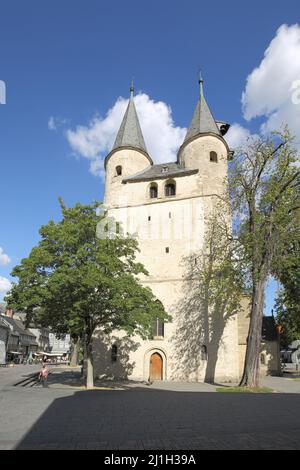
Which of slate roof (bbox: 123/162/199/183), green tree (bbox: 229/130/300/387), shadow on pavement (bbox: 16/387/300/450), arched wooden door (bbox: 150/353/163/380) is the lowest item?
shadow on pavement (bbox: 16/387/300/450)

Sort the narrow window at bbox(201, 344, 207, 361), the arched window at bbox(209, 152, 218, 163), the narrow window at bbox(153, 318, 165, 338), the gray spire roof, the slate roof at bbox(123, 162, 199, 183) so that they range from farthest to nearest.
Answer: the gray spire roof
the arched window at bbox(209, 152, 218, 163)
the slate roof at bbox(123, 162, 199, 183)
the narrow window at bbox(153, 318, 165, 338)
the narrow window at bbox(201, 344, 207, 361)

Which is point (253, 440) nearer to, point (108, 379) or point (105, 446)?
point (105, 446)

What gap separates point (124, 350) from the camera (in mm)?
27422

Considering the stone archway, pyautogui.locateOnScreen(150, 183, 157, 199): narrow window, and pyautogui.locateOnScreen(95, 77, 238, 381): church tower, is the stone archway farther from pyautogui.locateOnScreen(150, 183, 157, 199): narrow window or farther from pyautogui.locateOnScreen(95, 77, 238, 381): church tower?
pyautogui.locateOnScreen(150, 183, 157, 199): narrow window

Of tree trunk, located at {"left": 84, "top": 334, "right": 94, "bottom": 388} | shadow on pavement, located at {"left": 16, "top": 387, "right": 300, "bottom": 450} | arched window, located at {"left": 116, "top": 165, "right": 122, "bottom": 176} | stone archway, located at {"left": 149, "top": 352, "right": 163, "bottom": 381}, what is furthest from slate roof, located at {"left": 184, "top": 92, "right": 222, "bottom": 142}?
shadow on pavement, located at {"left": 16, "top": 387, "right": 300, "bottom": 450}

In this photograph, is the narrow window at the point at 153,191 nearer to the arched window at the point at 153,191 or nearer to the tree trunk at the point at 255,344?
the arched window at the point at 153,191

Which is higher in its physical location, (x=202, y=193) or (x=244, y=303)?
(x=202, y=193)

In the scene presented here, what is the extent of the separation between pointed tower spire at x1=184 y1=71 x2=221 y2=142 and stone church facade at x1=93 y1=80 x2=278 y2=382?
3.7 inches

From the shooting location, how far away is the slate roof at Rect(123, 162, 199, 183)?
3122 cm

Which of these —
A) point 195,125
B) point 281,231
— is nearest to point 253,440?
point 281,231

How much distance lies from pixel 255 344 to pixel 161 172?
18284 millimetres

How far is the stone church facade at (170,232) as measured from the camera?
26158 mm
